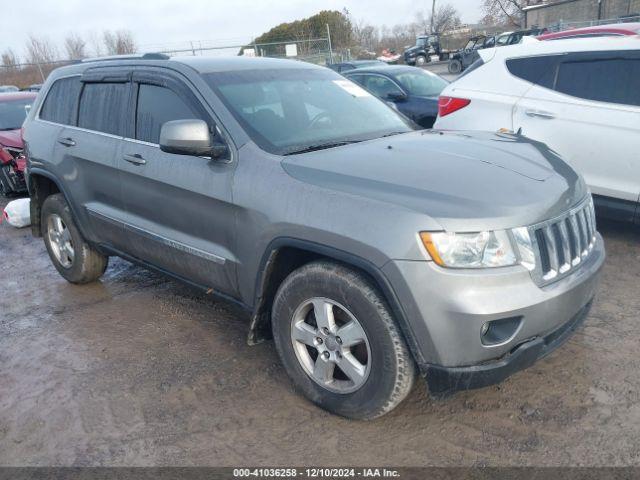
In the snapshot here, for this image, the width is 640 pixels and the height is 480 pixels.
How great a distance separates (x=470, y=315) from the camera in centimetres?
229

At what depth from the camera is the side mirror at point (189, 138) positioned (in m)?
2.97

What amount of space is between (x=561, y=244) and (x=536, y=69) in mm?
3194

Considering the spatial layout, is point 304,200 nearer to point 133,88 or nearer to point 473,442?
point 473,442

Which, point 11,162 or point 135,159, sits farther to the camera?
point 11,162

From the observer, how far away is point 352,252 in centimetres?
249

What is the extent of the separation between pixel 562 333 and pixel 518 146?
1.16 metres

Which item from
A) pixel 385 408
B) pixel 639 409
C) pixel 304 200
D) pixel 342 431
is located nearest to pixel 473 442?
pixel 385 408

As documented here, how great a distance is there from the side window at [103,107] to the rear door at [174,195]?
17 cm

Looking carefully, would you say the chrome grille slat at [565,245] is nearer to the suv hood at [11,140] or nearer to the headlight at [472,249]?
the headlight at [472,249]

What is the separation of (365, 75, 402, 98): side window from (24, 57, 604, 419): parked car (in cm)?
548

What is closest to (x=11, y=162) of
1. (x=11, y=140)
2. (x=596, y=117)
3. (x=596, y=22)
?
(x=11, y=140)

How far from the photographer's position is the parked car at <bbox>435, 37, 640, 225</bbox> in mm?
4570

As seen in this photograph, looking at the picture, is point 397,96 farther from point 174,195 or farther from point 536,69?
point 174,195

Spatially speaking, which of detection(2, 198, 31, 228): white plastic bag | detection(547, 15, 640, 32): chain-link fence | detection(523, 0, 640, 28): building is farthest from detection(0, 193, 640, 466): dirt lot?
detection(523, 0, 640, 28): building
